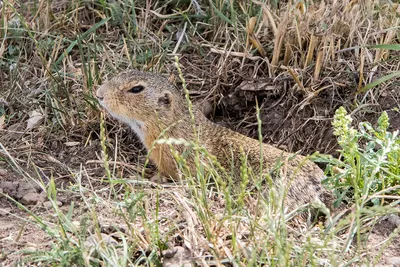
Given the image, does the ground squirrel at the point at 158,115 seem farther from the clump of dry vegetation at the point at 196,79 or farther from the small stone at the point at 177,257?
the small stone at the point at 177,257

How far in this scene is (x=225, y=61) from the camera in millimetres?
5582

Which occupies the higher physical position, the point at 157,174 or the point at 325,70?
the point at 325,70

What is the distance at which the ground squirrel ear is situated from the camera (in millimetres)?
5121

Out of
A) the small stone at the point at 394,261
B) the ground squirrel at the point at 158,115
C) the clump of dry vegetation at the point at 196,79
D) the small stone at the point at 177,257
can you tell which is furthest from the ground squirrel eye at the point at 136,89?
the small stone at the point at 394,261

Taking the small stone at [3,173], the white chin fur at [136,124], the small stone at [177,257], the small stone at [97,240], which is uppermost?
the small stone at [177,257]

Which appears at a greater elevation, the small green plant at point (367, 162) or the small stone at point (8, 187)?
the small green plant at point (367, 162)

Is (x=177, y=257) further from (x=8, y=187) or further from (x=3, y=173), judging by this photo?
(x=3, y=173)

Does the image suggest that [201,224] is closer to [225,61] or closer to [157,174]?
[157,174]

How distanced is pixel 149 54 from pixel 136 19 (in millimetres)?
459

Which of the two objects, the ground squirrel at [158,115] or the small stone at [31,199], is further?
the ground squirrel at [158,115]

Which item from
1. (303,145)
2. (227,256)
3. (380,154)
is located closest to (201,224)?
(227,256)

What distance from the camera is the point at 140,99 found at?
5121 millimetres

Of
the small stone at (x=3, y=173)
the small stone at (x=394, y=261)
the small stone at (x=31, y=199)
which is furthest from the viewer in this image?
the small stone at (x=3, y=173)

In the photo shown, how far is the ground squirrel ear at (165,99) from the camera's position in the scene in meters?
5.12
